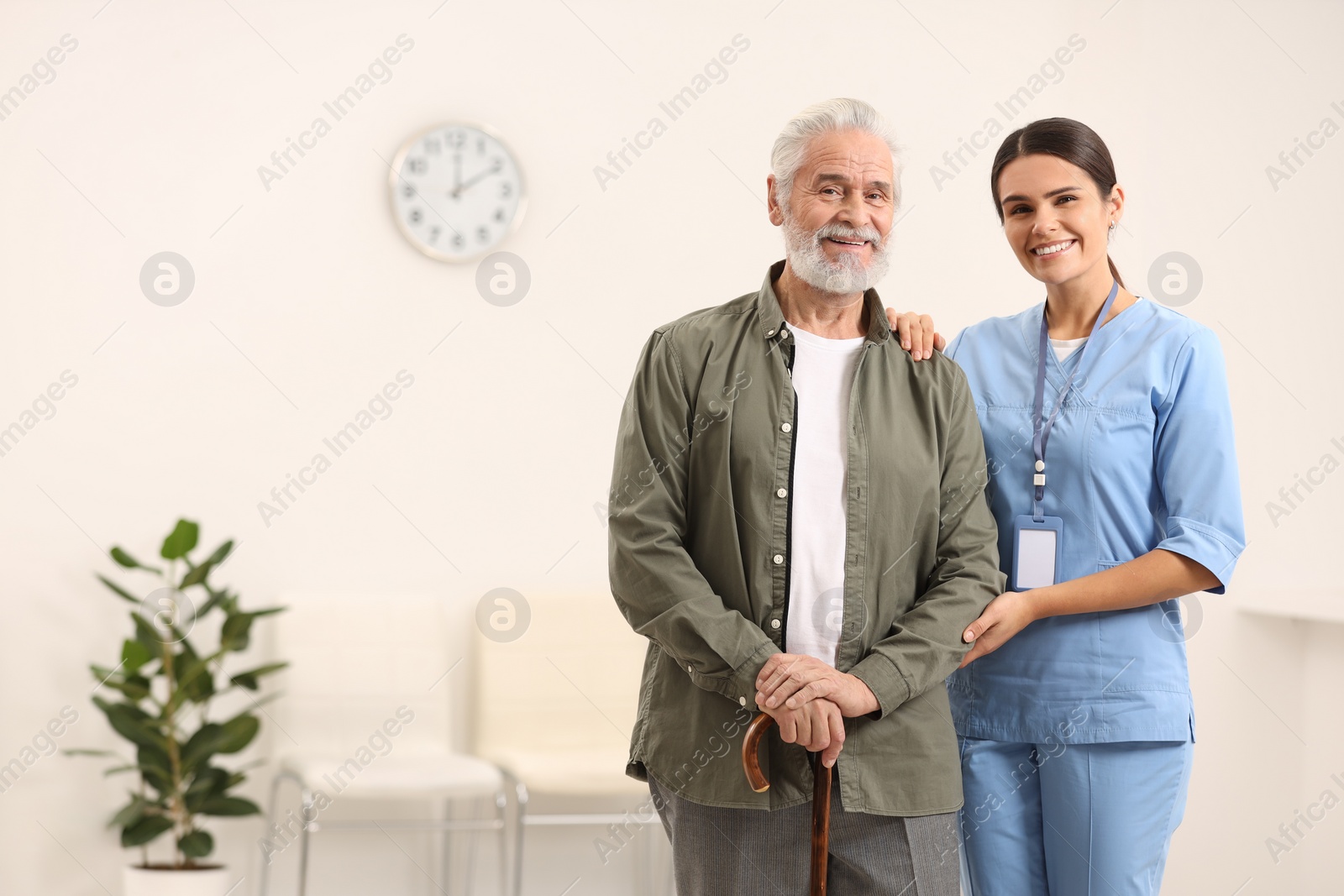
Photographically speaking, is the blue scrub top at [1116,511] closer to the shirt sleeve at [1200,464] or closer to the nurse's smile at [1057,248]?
the shirt sleeve at [1200,464]

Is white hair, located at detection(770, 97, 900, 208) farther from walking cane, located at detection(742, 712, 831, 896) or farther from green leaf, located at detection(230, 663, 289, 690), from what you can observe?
green leaf, located at detection(230, 663, 289, 690)

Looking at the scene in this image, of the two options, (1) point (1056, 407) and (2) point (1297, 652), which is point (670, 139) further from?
(2) point (1297, 652)

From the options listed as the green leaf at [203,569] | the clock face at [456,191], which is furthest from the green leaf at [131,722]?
the clock face at [456,191]

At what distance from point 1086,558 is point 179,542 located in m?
2.26

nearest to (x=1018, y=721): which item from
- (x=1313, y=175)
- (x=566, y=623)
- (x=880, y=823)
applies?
(x=880, y=823)

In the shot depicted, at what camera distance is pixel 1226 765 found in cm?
323

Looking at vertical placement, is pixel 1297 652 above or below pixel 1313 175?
below

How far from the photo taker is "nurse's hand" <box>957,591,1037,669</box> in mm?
1471

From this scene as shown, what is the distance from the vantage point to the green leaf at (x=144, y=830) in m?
2.83

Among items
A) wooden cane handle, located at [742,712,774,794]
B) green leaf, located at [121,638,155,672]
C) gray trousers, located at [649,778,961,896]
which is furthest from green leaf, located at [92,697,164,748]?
wooden cane handle, located at [742,712,774,794]

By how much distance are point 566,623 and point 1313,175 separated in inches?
97.1

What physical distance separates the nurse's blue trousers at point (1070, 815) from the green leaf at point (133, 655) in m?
2.12

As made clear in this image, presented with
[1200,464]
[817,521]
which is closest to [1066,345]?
[1200,464]

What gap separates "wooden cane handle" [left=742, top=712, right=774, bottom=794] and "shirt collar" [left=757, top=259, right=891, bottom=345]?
20.0 inches
